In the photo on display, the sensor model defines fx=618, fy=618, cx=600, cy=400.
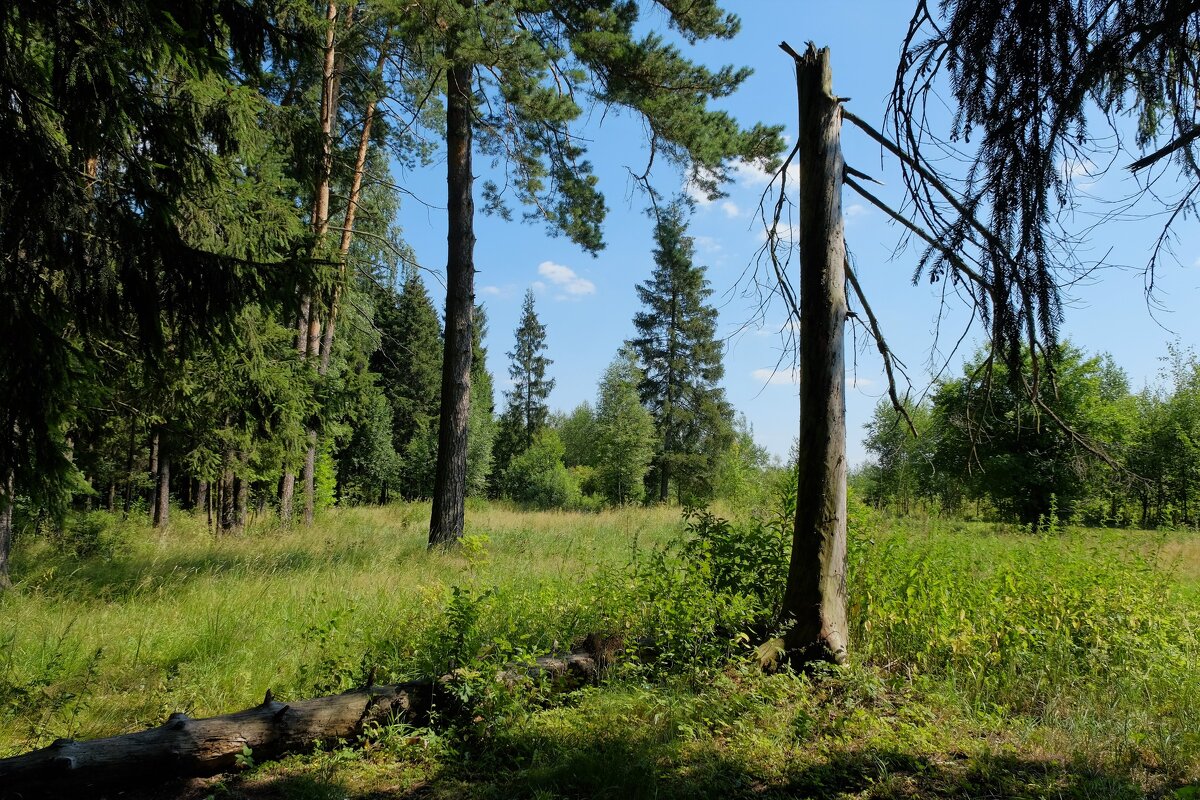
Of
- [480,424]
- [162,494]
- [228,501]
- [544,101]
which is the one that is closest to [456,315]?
[544,101]

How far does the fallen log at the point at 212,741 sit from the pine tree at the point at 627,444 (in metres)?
26.4

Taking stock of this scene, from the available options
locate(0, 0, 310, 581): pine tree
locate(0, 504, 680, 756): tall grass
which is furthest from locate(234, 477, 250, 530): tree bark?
locate(0, 0, 310, 581): pine tree

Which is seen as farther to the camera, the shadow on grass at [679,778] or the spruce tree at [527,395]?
the spruce tree at [527,395]

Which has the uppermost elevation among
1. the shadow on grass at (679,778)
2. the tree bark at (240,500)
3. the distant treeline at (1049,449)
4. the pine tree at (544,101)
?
the pine tree at (544,101)

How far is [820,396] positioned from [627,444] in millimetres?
26873

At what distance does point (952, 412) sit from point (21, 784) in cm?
554

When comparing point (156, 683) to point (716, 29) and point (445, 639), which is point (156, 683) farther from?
point (716, 29)

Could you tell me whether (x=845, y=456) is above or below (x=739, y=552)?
above

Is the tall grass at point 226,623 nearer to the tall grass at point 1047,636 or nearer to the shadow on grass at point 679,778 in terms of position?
the shadow on grass at point 679,778

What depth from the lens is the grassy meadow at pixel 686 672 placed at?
3369 millimetres

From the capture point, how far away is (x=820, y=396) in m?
4.73

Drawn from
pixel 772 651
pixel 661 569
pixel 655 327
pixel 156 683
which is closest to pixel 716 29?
pixel 661 569

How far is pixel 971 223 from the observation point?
2648mm

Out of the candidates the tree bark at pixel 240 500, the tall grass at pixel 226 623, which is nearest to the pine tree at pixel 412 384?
the tree bark at pixel 240 500
